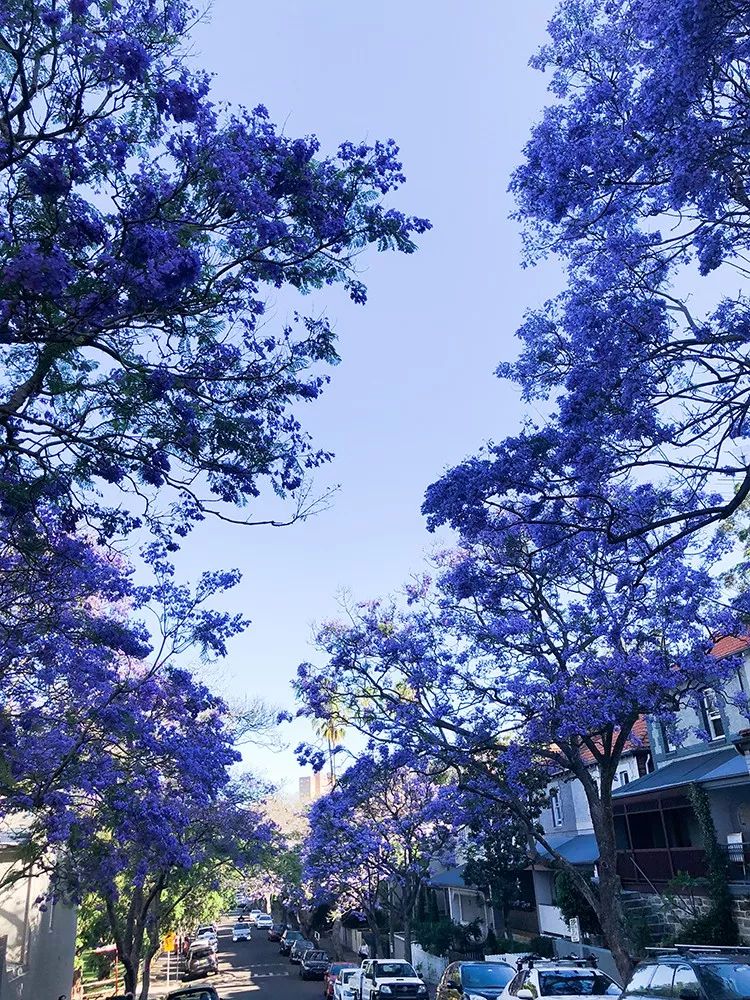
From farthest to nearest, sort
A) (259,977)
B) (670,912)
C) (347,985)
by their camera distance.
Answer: (259,977), (347,985), (670,912)

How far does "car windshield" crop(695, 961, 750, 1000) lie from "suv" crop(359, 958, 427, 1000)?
11.7m

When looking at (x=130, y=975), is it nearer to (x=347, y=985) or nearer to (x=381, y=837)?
(x=347, y=985)

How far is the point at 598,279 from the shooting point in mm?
10953

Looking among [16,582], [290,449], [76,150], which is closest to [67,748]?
[16,582]

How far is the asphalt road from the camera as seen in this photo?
3366 cm

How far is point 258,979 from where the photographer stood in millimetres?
41719

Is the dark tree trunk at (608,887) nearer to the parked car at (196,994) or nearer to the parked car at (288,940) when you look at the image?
the parked car at (196,994)

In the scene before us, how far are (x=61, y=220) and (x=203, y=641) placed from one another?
423 inches

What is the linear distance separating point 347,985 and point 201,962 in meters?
24.6

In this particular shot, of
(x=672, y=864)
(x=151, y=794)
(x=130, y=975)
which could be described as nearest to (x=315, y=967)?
(x=130, y=975)

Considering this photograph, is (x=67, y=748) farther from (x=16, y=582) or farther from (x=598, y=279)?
(x=598, y=279)

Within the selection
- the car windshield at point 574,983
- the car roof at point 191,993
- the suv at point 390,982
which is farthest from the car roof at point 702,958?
the car roof at point 191,993

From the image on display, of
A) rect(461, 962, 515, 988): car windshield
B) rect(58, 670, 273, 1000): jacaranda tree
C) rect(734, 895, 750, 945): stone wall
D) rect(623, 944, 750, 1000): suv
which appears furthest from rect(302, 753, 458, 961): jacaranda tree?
rect(623, 944, 750, 1000): suv

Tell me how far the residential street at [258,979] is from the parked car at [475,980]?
17.9m
